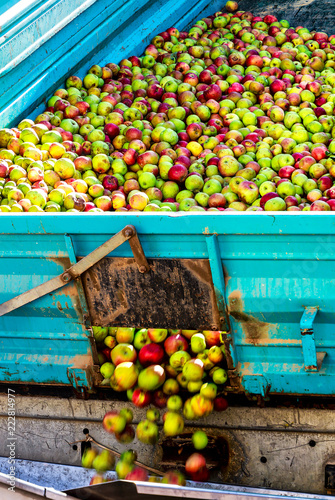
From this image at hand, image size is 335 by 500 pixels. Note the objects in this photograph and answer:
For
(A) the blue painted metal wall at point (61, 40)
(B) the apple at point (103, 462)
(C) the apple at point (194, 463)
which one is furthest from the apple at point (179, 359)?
(A) the blue painted metal wall at point (61, 40)

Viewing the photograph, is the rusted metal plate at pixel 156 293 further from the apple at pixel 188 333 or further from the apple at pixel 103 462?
the apple at pixel 103 462

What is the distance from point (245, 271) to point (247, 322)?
0.25 m

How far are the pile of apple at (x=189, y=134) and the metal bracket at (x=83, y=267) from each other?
2.38 ft

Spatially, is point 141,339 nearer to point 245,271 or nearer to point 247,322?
point 247,322

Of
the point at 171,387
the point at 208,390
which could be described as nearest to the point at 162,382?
the point at 171,387

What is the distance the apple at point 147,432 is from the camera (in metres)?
2.35

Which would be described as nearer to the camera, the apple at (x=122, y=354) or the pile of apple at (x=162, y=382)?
→ the pile of apple at (x=162, y=382)

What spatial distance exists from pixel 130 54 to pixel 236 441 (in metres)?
4.25

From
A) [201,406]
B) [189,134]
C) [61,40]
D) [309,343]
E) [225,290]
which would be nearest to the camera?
[309,343]

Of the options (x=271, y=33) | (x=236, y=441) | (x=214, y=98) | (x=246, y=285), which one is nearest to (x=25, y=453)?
(x=236, y=441)

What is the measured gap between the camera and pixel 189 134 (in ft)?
13.6

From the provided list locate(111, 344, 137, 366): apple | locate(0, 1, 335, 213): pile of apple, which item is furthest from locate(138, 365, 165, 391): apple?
locate(0, 1, 335, 213): pile of apple

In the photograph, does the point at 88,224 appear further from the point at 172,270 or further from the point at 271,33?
the point at 271,33

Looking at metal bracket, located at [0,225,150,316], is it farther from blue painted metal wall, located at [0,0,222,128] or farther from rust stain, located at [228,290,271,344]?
blue painted metal wall, located at [0,0,222,128]
